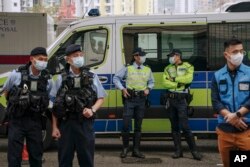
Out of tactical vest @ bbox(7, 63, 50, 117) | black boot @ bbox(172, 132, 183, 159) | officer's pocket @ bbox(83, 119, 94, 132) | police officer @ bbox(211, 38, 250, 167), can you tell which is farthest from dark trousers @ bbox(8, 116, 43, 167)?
black boot @ bbox(172, 132, 183, 159)

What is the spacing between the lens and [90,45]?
866 centimetres

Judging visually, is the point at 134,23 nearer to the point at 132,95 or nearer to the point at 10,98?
the point at 132,95

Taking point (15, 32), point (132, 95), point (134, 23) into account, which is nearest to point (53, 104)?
point (132, 95)

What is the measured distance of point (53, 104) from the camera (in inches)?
211

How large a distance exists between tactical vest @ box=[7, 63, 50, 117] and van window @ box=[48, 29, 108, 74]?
2.84 m

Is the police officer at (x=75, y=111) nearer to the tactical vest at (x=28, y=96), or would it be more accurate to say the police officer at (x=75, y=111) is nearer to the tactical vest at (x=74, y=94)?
the tactical vest at (x=74, y=94)

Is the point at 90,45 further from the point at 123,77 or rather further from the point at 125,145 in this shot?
the point at 125,145

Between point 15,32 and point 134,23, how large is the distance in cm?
545

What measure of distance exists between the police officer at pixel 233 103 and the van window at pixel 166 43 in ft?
11.6

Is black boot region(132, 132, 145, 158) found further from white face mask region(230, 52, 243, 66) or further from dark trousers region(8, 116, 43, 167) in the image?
white face mask region(230, 52, 243, 66)

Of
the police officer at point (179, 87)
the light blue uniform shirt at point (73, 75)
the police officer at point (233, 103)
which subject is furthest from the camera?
the police officer at point (179, 87)

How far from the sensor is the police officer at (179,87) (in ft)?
26.2

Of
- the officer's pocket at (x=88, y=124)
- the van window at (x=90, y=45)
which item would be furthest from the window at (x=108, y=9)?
the officer's pocket at (x=88, y=124)

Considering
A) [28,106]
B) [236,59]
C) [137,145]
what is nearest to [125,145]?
[137,145]
